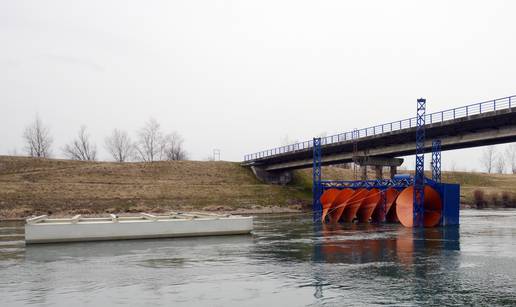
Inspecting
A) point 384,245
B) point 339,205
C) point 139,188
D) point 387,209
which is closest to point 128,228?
point 384,245

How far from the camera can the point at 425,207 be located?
46125mm

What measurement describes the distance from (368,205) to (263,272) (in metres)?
33.5

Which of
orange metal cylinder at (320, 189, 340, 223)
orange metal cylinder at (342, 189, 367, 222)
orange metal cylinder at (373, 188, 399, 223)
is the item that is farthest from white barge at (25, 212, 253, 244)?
orange metal cylinder at (373, 188, 399, 223)

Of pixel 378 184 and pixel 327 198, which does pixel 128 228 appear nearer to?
pixel 327 198

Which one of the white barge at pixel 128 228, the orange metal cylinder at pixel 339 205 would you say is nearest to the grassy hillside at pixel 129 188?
the orange metal cylinder at pixel 339 205

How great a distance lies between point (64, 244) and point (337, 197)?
100ft

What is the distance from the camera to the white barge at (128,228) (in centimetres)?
3156

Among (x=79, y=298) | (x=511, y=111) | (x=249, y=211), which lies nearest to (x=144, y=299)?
(x=79, y=298)

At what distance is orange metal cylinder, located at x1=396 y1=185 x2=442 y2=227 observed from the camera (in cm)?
4444

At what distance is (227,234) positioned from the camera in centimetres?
3650

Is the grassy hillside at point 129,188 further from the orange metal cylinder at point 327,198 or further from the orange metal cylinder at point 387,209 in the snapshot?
the orange metal cylinder at point 387,209

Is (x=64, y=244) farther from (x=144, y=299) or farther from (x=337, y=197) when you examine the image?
(x=337, y=197)

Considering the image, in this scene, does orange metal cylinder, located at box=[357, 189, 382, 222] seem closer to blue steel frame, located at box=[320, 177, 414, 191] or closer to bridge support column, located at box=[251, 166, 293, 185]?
blue steel frame, located at box=[320, 177, 414, 191]

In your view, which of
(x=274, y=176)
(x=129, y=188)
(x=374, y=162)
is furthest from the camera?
(x=274, y=176)
